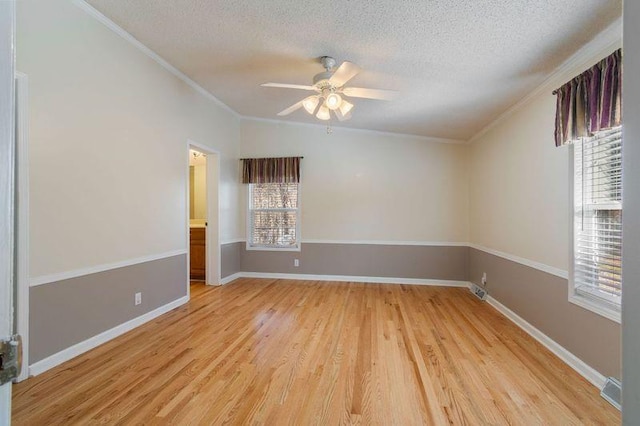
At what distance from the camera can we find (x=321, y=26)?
231 centimetres

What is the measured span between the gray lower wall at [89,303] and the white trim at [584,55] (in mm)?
4242

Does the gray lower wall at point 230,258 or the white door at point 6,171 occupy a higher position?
the white door at point 6,171

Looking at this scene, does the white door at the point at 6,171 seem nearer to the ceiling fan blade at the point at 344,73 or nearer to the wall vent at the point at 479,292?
the ceiling fan blade at the point at 344,73

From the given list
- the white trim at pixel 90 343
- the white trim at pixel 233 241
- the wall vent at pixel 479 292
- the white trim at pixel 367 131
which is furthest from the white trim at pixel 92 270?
the wall vent at pixel 479 292

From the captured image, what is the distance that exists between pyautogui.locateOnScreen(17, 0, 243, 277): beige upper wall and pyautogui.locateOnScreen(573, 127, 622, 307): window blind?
3.93m

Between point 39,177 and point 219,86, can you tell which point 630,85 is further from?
point 219,86

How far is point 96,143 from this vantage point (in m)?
2.58

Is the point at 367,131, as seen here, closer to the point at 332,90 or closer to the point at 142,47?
the point at 332,90

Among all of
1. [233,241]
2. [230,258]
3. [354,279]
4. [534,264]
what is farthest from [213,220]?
[534,264]

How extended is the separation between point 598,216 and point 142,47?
426cm

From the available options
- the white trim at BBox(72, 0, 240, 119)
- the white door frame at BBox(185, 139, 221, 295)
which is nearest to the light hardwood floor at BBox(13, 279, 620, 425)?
the white door frame at BBox(185, 139, 221, 295)

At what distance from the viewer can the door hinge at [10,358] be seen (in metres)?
0.51

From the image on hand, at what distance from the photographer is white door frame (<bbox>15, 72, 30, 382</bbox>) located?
6.57 feet

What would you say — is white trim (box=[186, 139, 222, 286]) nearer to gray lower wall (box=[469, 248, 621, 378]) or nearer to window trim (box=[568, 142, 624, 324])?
gray lower wall (box=[469, 248, 621, 378])
